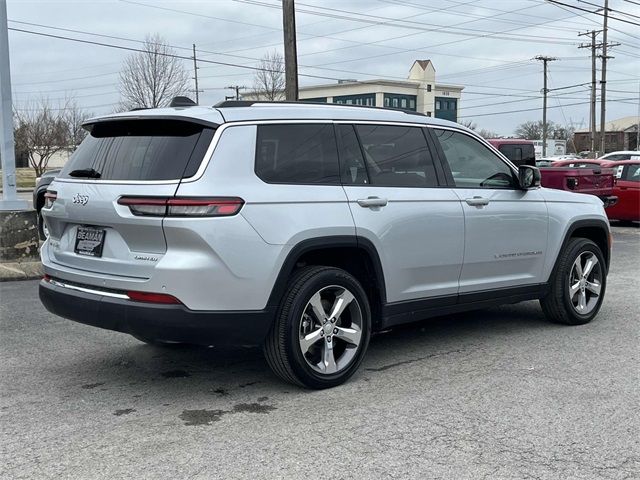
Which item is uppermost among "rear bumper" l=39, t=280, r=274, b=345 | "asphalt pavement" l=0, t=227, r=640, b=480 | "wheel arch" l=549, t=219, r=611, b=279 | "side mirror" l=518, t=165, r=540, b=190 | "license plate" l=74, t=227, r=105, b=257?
"side mirror" l=518, t=165, r=540, b=190

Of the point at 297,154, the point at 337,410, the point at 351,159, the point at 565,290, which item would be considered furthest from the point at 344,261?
the point at 565,290

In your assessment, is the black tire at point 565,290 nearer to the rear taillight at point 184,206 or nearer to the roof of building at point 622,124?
the rear taillight at point 184,206

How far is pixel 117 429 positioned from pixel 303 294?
1.37 m

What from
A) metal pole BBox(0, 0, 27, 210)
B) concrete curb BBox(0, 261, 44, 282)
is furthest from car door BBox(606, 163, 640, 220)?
metal pole BBox(0, 0, 27, 210)

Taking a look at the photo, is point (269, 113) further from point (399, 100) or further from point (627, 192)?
point (399, 100)

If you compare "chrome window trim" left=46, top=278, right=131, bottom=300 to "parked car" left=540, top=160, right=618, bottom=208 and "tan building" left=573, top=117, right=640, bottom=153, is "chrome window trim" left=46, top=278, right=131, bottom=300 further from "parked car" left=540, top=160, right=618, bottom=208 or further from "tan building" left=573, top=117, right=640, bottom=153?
"tan building" left=573, top=117, right=640, bottom=153

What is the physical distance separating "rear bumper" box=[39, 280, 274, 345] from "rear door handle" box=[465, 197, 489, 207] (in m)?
2.06

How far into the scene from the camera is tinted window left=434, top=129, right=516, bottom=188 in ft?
18.9

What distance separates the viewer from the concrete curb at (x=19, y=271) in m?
9.27

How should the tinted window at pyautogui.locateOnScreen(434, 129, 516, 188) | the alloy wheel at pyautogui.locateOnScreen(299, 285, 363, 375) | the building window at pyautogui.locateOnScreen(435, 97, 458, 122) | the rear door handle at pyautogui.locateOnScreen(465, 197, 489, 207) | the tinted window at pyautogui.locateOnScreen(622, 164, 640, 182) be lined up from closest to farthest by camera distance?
the alloy wheel at pyautogui.locateOnScreen(299, 285, 363, 375)
the rear door handle at pyautogui.locateOnScreen(465, 197, 489, 207)
the tinted window at pyautogui.locateOnScreen(434, 129, 516, 188)
the tinted window at pyautogui.locateOnScreen(622, 164, 640, 182)
the building window at pyautogui.locateOnScreen(435, 97, 458, 122)

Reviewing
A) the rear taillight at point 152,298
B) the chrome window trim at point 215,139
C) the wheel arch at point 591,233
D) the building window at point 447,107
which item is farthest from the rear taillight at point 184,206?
the building window at point 447,107

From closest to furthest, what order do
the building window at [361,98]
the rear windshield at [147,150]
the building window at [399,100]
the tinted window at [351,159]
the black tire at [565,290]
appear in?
the rear windshield at [147,150] < the tinted window at [351,159] < the black tire at [565,290] < the building window at [361,98] < the building window at [399,100]

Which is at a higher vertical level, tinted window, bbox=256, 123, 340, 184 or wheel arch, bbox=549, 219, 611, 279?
tinted window, bbox=256, 123, 340, 184

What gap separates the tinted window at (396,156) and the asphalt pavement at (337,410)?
55.1 inches
